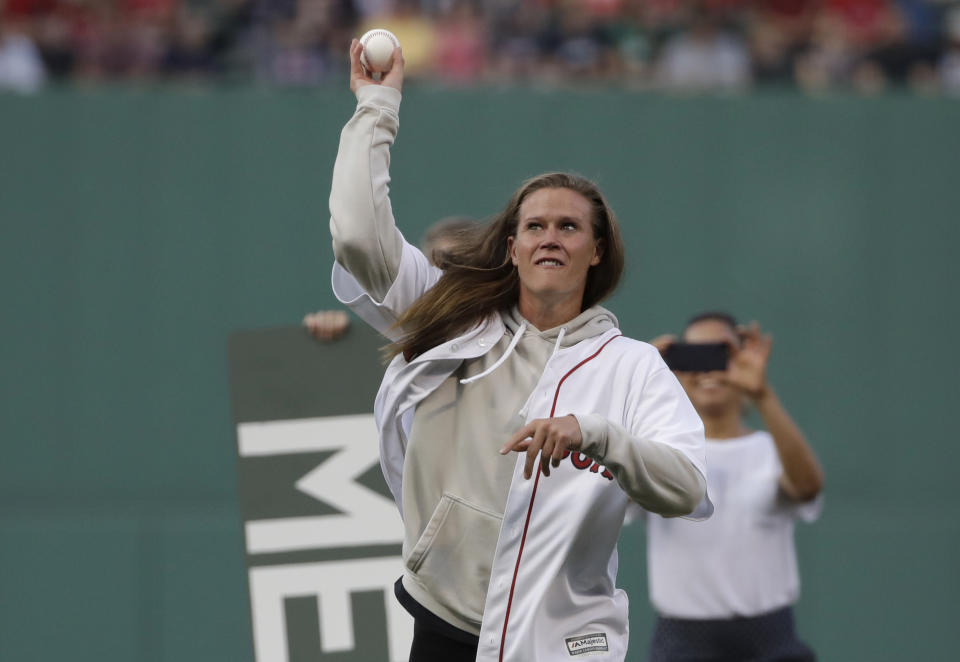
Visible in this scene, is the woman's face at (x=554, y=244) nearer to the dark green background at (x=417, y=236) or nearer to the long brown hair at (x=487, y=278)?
the long brown hair at (x=487, y=278)

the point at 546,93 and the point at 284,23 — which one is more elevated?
the point at 284,23

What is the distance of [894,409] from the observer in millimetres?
8250

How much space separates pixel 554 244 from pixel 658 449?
62 cm

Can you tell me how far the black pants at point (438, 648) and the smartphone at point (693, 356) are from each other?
1502 millimetres

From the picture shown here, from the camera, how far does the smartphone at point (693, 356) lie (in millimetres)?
4605

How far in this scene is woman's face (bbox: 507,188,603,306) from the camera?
343 cm

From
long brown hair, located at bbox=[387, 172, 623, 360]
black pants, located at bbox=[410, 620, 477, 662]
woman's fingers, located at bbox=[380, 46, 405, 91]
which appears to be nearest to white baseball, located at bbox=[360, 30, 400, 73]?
woman's fingers, located at bbox=[380, 46, 405, 91]

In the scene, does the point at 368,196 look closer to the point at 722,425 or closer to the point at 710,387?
the point at 710,387

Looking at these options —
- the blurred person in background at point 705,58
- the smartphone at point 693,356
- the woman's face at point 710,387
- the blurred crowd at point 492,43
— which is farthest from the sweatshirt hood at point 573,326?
the blurred person in background at point 705,58

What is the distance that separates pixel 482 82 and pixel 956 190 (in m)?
2.87

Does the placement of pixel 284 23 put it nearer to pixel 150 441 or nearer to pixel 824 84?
pixel 150 441

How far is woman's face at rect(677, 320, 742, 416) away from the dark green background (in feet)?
9.89

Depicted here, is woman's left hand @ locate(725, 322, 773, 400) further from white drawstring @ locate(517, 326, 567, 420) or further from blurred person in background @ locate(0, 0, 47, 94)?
blurred person in background @ locate(0, 0, 47, 94)

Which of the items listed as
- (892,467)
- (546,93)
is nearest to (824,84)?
(546,93)
